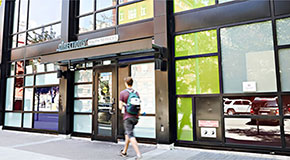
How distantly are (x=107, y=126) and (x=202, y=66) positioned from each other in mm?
3543

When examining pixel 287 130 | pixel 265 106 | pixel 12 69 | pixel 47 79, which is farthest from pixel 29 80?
pixel 287 130

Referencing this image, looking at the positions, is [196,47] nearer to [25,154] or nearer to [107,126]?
[107,126]

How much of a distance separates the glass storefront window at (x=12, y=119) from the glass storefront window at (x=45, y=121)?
1.24 m

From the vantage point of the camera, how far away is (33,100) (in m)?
9.10

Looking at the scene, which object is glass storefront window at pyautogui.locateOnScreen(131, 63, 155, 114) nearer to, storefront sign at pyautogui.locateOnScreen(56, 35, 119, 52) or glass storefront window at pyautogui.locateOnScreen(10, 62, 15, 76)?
storefront sign at pyautogui.locateOnScreen(56, 35, 119, 52)

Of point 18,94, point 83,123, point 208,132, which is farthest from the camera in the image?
point 18,94

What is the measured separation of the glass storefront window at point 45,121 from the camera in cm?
835

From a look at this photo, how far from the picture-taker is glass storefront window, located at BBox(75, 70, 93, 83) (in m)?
7.86

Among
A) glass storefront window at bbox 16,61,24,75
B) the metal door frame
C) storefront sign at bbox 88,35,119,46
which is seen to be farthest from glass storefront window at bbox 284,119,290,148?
glass storefront window at bbox 16,61,24,75

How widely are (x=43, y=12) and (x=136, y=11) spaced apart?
16.3ft

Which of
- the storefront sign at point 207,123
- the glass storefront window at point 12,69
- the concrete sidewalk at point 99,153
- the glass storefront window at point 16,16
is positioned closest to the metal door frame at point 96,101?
the concrete sidewalk at point 99,153

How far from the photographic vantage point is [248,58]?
5.26 meters

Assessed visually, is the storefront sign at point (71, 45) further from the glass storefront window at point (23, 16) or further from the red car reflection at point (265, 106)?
the red car reflection at point (265, 106)

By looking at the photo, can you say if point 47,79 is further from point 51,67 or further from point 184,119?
point 184,119
